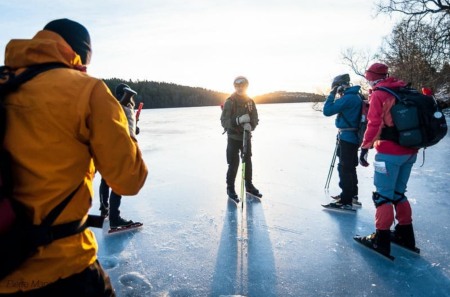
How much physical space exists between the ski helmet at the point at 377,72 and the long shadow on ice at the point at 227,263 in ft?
7.10

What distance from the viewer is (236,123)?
4.04 metres

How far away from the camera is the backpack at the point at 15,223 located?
869 mm

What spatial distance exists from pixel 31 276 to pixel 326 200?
372cm

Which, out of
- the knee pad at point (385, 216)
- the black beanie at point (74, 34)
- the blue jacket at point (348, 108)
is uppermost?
the black beanie at point (74, 34)

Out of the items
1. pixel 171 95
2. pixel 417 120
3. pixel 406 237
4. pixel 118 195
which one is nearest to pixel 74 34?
pixel 118 195

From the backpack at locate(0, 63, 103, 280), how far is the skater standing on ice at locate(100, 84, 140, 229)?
5.23ft

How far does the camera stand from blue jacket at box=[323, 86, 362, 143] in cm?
343

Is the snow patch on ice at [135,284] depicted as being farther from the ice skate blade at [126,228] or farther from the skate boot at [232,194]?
the skate boot at [232,194]

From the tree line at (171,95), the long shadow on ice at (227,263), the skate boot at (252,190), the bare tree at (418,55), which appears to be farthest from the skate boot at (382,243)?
the tree line at (171,95)

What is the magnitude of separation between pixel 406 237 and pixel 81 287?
283cm

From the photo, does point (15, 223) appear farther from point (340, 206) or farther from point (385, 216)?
point (340, 206)

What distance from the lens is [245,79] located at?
158 inches

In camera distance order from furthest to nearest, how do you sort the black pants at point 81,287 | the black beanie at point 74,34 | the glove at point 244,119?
the glove at point 244,119
the black beanie at point 74,34
the black pants at point 81,287

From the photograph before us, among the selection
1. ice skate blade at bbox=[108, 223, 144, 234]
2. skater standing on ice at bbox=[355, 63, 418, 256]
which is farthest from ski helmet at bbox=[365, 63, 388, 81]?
ice skate blade at bbox=[108, 223, 144, 234]
